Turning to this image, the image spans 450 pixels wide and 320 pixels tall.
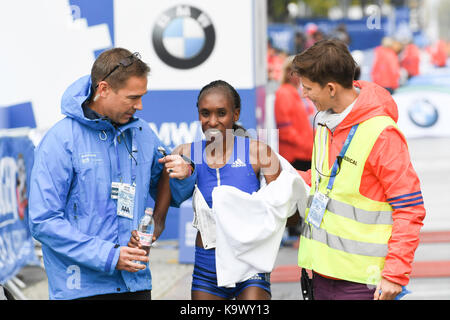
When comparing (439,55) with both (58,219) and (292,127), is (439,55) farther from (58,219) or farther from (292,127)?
(58,219)

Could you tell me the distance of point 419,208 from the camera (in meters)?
3.31

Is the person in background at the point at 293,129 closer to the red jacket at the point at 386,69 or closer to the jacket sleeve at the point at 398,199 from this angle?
the jacket sleeve at the point at 398,199

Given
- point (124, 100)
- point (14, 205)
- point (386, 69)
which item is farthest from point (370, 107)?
point (386, 69)

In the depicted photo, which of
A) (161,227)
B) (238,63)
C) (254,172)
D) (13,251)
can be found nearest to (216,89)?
(254,172)

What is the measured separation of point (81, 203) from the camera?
11.3 ft

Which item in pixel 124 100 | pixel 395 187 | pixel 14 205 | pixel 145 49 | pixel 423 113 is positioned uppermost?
pixel 145 49

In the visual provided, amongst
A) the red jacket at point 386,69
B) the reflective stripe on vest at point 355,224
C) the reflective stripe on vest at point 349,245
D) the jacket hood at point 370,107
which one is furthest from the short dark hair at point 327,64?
the red jacket at point 386,69

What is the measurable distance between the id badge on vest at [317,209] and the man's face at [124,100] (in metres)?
1.04

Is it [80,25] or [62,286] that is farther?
[80,25]

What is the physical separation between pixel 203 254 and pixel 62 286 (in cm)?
80

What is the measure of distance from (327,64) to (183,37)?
5.64 meters

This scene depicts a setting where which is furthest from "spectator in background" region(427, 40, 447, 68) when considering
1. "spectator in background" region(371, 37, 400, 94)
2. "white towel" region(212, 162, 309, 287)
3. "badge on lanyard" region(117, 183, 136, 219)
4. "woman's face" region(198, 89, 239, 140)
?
"badge on lanyard" region(117, 183, 136, 219)
